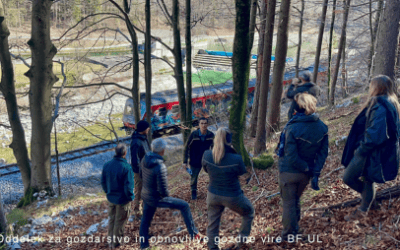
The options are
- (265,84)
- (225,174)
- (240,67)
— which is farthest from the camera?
(265,84)

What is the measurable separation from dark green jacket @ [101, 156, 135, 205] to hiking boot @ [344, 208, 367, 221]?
3237 mm

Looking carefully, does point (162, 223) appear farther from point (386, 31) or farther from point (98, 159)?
point (98, 159)

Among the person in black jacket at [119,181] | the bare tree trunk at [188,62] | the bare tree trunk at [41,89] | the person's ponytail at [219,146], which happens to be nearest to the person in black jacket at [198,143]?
the person in black jacket at [119,181]

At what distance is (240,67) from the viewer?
6.95 meters

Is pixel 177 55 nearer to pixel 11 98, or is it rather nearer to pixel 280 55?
pixel 280 55

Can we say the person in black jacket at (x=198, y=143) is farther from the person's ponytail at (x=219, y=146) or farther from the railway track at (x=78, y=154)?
the railway track at (x=78, y=154)

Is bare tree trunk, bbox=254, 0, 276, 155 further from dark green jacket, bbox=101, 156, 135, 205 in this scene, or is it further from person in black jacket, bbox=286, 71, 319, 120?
dark green jacket, bbox=101, 156, 135, 205

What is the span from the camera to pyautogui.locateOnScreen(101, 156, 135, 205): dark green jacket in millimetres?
5082

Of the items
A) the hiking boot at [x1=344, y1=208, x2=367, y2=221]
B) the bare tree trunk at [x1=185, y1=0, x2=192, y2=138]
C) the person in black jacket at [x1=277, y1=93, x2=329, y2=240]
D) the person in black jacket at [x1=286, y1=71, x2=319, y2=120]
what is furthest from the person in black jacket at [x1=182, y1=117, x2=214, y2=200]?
the bare tree trunk at [x1=185, y1=0, x2=192, y2=138]

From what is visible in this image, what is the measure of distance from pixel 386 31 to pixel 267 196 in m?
4.08

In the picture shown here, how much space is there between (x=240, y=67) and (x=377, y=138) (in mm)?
3615

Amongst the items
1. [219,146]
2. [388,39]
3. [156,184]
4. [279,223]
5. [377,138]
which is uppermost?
[388,39]

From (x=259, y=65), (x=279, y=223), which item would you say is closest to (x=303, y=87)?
(x=279, y=223)

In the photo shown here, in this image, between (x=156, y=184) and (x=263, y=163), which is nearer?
(x=156, y=184)
